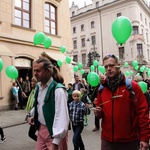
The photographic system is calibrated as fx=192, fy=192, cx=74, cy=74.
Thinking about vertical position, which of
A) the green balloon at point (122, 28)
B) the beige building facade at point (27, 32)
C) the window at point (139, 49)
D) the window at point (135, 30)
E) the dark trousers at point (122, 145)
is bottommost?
the dark trousers at point (122, 145)

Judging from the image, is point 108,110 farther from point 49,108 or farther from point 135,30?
point 135,30

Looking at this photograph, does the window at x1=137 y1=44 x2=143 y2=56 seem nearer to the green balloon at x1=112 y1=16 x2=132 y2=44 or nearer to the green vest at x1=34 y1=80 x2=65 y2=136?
the green balloon at x1=112 y1=16 x2=132 y2=44

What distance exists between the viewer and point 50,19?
49.3 ft

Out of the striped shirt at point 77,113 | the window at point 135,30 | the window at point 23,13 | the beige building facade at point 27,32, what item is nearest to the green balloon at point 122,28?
the striped shirt at point 77,113

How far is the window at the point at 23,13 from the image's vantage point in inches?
500

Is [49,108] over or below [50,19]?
below

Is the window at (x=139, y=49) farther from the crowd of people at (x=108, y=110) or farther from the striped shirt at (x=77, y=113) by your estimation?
the crowd of people at (x=108, y=110)

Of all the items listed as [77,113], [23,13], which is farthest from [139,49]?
[77,113]

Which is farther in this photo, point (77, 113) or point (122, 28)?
point (122, 28)

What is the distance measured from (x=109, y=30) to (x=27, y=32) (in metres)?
25.9

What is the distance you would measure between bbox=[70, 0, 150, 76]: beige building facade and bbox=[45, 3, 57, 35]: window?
53.0 feet

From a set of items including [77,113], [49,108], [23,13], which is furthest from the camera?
[23,13]

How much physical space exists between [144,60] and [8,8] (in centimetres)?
2812

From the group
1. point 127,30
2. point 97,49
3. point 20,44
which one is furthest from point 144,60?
point 127,30
